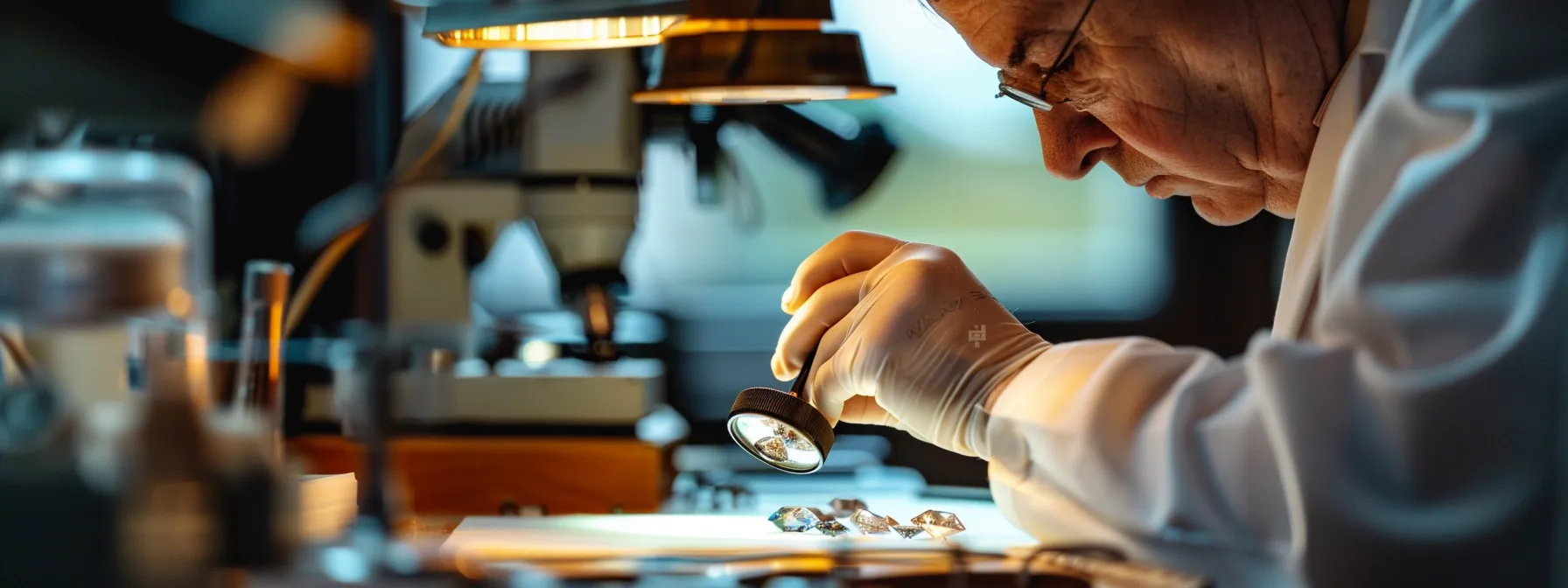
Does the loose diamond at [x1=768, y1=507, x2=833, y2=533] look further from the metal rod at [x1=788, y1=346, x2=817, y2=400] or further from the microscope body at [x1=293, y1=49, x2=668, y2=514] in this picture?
the microscope body at [x1=293, y1=49, x2=668, y2=514]

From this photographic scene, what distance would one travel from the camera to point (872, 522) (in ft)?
3.68

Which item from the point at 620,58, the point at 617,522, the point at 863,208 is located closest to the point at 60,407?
the point at 617,522

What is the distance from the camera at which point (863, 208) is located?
3.47 metres

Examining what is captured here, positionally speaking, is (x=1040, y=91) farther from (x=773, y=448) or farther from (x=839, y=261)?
(x=773, y=448)

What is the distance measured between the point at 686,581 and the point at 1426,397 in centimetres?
49

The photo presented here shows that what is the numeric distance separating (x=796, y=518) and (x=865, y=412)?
22 cm

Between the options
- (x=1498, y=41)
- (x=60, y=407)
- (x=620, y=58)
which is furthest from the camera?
(x=620, y=58)

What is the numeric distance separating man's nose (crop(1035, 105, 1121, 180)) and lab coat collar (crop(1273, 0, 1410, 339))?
261mm

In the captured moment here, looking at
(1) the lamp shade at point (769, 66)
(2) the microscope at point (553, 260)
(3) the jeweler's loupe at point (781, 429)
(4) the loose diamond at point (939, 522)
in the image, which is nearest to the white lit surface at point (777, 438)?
(3) the jeweler's loupe at point (781, 429)

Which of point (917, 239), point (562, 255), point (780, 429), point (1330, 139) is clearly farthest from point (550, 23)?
point (917, 239)

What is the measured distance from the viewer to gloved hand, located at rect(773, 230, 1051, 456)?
3.60 feet

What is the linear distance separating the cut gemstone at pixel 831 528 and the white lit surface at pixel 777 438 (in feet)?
0.19

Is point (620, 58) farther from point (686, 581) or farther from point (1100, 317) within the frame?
point (1100, 317)

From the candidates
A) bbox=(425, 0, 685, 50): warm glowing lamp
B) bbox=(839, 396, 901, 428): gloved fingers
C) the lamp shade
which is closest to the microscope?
the lamp shade
